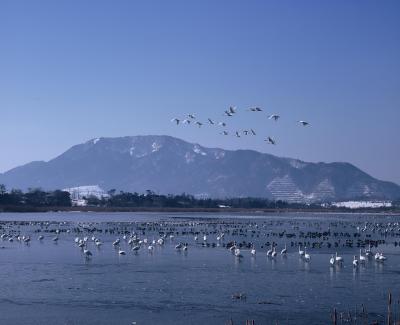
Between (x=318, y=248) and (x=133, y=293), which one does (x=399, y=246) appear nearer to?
(x=318, y=248)

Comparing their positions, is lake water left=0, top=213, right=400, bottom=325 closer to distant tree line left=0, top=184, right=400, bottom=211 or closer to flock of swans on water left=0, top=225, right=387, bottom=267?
flock of swans on water left=0, top=225, right=387, bottom=267

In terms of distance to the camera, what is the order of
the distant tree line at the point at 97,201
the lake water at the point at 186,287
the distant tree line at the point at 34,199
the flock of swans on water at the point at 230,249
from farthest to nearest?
the distant tree line at the point at 97,201 → the distant tree line at the point at 34,199 → the flock of swans on water at the point at 230,249 → the lake water at the point at 186,287

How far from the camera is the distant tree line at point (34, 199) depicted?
14212cm

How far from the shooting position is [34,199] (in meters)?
153

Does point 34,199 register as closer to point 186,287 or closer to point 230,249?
point 230,249

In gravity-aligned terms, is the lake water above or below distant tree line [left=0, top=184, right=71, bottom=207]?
below

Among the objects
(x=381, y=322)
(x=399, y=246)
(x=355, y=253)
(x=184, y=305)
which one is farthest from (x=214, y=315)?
(x=399, y=246)

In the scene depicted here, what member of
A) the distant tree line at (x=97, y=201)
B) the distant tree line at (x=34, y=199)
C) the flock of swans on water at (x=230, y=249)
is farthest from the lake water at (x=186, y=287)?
the distant tree line at (x=97, y=201)

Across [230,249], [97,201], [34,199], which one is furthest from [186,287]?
[97,201]

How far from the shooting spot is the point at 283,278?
28250 millimetres

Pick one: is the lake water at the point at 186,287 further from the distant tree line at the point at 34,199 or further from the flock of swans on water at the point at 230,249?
the distant tree line at the point at 34,199

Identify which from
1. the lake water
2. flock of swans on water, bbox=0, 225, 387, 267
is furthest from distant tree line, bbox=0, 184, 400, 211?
the lake water

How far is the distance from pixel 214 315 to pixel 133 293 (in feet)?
14.8

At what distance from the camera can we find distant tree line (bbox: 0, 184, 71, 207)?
142 m
